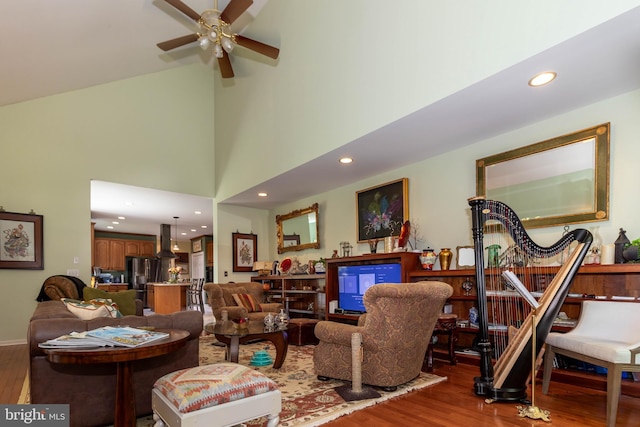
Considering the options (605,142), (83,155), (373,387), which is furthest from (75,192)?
(605,142)

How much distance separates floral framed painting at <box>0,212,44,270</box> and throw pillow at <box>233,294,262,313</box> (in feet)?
9.92

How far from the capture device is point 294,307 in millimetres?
6742

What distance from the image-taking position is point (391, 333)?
9.68ft

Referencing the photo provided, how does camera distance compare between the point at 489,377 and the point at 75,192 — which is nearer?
the point at 489,377

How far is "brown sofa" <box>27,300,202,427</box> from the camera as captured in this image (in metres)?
2.21

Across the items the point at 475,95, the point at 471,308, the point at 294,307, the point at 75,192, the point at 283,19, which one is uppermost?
the point at 283,19

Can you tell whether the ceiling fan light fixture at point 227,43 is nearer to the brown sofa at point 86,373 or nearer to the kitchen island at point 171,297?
the brown sofa at point 86,373

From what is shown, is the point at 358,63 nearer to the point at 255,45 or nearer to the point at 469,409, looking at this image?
the point at 255,45

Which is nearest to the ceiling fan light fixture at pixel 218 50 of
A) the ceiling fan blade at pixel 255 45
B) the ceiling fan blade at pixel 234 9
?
the ceiling fan blade at pixel 255 45

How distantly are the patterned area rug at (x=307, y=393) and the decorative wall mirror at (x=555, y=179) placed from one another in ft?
6.28

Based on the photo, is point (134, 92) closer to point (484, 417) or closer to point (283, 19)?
point (283, 19)

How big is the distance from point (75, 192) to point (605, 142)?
7.06 meters

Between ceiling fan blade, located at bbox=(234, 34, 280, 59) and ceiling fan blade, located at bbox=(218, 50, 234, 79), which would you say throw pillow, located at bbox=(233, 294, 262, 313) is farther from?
ceiling fan blade, located at bbox=(234, 34, 280, 59)

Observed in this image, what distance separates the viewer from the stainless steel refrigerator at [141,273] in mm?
11508
